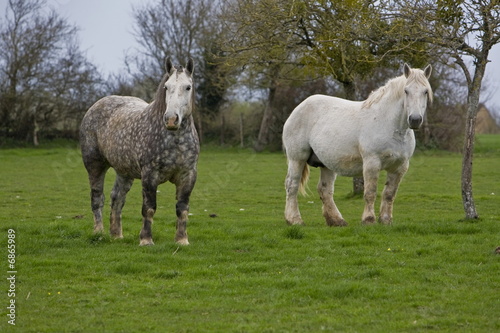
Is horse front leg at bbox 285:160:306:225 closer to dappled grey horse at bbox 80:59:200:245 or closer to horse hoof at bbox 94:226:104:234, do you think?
dappled grey horse at bbox 80:59:200:245

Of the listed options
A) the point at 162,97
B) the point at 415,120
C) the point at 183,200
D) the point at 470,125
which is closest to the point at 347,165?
the point at 415,120

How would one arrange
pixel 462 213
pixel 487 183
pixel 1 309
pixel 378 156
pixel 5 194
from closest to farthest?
pixel 1 309, pixel 378 156, pixel 462 213, pixel 5 194, pixel 487 183

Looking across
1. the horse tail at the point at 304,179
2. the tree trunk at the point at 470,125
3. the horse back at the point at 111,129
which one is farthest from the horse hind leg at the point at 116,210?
the tree trunk at the point at 470,125

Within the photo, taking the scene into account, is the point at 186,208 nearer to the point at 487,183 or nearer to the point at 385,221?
the point at 385,221

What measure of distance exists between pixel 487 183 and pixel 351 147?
11537 millimetres

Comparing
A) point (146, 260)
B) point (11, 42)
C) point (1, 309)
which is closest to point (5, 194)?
point (146, 260)

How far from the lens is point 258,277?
736 centimetres

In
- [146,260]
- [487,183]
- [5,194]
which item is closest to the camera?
[146,260]

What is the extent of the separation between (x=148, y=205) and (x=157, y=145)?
2.81 feet

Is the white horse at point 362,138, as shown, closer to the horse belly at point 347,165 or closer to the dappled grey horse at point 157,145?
the horse belly at point 347,165

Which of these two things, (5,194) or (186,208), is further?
(5,194)

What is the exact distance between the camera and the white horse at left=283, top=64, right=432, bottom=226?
1022 centimetres

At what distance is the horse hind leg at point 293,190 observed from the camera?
452 inches

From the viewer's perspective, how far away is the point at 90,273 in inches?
303
